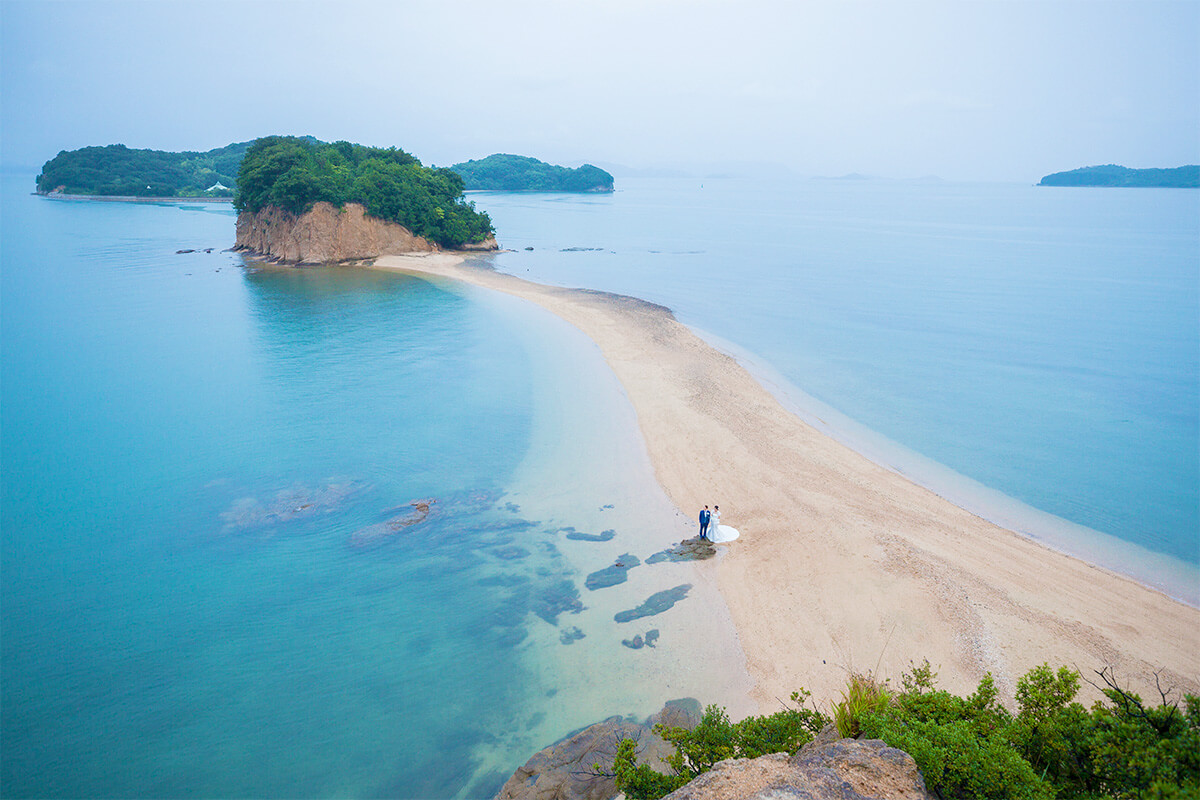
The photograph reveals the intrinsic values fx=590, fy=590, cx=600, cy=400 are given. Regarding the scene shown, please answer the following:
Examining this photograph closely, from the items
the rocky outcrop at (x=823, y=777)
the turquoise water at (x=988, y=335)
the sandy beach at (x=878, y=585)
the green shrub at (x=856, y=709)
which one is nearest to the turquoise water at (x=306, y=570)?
the sandy beach at (x=878, y=585)

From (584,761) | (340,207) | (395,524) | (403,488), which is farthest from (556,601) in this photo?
(340,207)

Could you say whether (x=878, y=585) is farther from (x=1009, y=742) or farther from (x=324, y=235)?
(x=324, y=235)

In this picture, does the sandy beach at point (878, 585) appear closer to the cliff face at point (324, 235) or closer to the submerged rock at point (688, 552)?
the submerged rock at point (688, 552)

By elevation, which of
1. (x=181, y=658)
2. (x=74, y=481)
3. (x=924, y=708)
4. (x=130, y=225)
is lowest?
(x=181, y=658)

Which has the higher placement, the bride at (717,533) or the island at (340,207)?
the island at (340,207)

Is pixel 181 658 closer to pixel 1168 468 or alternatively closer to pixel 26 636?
pixel 26 636

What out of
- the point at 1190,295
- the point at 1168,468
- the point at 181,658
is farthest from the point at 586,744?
the point at 1190,295
